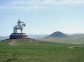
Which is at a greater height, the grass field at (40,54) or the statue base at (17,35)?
the statue base at (17,35)

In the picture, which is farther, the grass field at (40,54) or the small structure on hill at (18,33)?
the small structure on hill at (18,33)

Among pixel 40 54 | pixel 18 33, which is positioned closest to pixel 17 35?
pixel 18 33

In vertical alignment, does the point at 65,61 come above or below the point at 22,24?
below

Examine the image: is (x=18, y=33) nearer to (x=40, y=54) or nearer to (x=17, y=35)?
(x=17, y=35)

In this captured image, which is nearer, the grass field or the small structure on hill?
the grass field

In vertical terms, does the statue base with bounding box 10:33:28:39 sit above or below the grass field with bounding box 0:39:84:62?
above

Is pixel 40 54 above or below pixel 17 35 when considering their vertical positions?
below

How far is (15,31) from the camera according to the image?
123250 mm

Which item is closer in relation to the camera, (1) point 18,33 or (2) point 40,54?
Result: (2) point 40,54

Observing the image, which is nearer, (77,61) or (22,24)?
(77,61)

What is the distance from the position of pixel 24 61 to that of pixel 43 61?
11.2 ft

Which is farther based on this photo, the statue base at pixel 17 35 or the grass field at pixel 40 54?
the statue base at pixel 17 35

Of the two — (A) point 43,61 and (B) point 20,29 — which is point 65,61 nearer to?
(A) point 43,61

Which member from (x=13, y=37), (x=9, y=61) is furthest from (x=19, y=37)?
(x=9, y=61)
